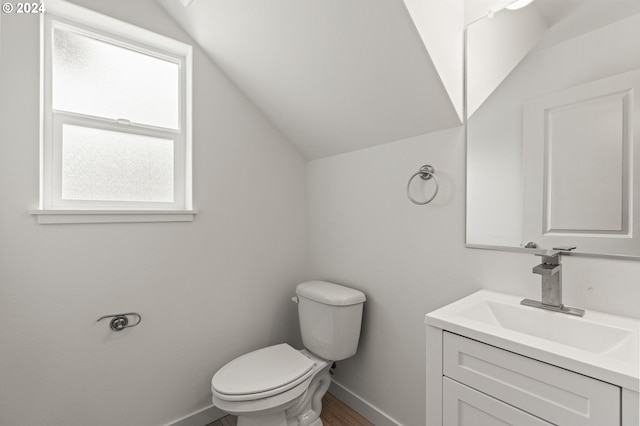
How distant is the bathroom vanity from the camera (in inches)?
26.0

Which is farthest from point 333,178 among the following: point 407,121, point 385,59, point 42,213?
point 42,213

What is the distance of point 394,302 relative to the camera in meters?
1.60

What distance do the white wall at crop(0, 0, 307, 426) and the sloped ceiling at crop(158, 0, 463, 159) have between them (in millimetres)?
191

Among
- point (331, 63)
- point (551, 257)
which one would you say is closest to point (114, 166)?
point (331, 63)

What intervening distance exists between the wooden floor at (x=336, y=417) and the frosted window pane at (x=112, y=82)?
176 cm

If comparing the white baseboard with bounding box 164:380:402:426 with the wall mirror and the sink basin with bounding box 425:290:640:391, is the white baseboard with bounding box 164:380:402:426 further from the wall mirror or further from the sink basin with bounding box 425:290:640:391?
the wall mirror

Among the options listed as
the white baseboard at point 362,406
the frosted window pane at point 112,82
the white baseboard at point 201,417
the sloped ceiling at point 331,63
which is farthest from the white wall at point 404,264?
the frosted window pane at point 112,82

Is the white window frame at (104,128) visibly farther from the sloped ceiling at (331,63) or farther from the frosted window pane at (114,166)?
the sloped ceiling at (331,63)

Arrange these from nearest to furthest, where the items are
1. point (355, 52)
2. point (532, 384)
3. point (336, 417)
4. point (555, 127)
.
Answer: point (532, 384)
point (555, 127)
point (355, 52)
point (336, 417)

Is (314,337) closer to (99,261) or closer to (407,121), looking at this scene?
(99,261)

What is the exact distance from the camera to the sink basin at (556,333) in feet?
2.20

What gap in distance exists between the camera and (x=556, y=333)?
3.21 ft

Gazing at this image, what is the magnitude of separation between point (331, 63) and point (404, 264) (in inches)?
42.0

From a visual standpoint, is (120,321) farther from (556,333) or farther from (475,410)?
(556,333)
